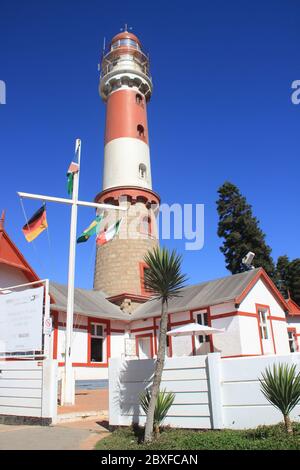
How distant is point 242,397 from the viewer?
7.91 meters

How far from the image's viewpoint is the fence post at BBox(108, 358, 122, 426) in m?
9.23

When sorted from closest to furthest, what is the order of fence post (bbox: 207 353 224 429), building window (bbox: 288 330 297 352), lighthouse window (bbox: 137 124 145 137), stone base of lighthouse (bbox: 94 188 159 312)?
fence post (bbox: 207 353 224 429)
building window (bbox: 288 330 297 352)
stone base of lighthouse (bbox: 94 188 159 312)
lighthouse window (bbox: 137 124 145 137)

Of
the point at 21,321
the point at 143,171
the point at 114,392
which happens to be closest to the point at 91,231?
the point at 21,321

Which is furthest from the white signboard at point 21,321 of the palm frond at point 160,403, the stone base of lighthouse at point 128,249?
the stone base of lighthouse at point 128,249

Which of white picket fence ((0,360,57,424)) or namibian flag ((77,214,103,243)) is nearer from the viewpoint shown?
white picket fence ((0,360,57,424))

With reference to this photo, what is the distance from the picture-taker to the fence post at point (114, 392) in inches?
363

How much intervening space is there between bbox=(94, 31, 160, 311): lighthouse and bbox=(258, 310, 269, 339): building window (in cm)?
719

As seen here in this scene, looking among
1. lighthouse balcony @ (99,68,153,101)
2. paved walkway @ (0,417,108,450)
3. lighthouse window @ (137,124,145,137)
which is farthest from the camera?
lighthouse balcony @ (99,68,153,101)

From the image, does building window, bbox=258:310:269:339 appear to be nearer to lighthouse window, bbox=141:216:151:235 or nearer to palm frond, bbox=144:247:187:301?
lighthouse window, bbox=141:216:151:235

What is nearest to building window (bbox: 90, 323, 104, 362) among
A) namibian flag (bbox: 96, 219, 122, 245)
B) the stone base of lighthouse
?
the stone base of lighthouse

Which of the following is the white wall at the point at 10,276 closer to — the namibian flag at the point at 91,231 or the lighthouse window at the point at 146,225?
the namibian flag at the point at 91,231

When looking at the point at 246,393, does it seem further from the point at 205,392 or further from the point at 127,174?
the point at 127,174

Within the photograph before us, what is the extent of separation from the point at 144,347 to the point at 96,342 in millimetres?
2850
